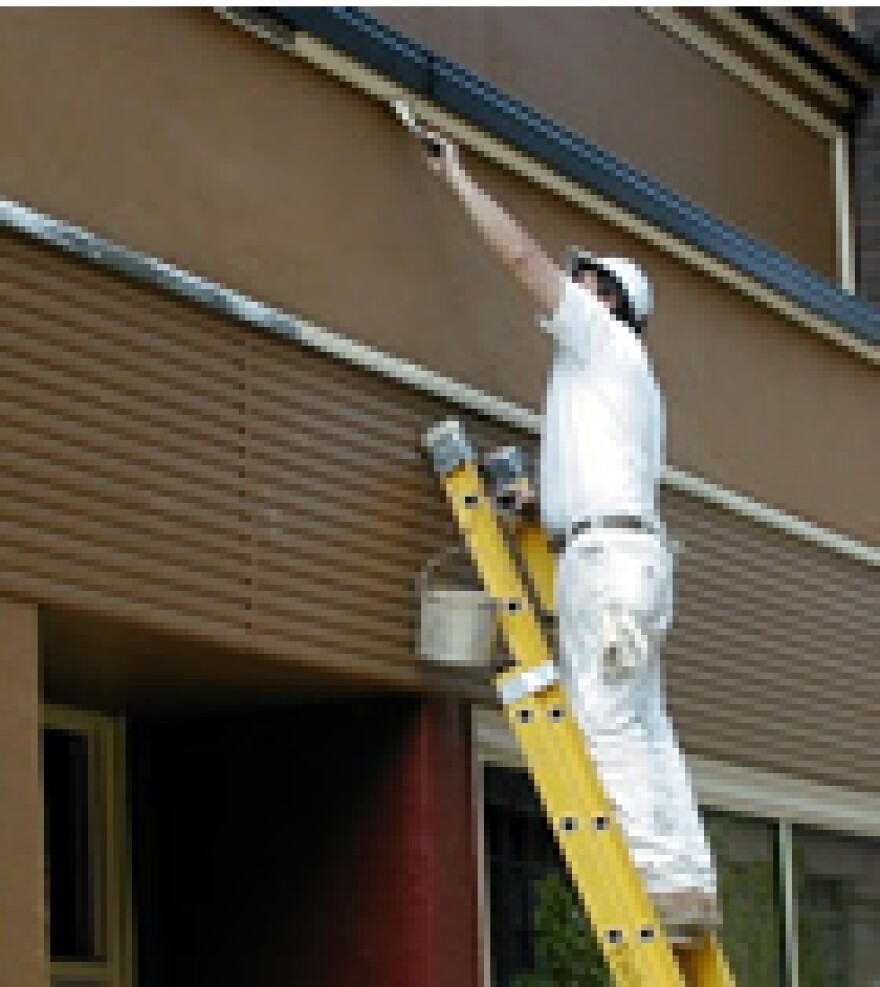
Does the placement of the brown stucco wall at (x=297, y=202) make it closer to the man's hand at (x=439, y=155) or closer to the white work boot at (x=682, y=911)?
the man's hand at (x=439, y=155)

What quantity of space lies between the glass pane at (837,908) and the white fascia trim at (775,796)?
3.5 inches

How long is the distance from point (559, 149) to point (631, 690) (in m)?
2.42

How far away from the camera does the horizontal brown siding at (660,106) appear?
12.9m

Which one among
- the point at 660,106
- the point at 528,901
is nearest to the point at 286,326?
the point at 528,901

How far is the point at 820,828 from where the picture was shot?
42.6 feet

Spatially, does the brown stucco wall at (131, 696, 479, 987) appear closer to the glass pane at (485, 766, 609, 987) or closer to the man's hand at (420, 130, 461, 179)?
the glass pane at (485, 766, 609, 987)

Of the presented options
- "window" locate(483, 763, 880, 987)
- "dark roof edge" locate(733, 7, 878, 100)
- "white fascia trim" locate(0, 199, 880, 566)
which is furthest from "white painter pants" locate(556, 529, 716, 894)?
"dark roof edge" locate(733, 7, 878, 100)

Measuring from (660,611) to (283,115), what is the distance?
1911 mm

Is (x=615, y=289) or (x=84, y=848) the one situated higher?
(x=615, y=289)

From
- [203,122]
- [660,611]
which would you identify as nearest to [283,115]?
[203,122]

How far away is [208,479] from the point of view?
945 centimetres

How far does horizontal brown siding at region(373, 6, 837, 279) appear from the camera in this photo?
12.9 metres

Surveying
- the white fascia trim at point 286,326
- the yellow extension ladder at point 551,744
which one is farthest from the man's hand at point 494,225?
the yellow extension ladder at point 551,744

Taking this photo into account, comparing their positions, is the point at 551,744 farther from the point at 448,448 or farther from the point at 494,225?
the point at 494,225
